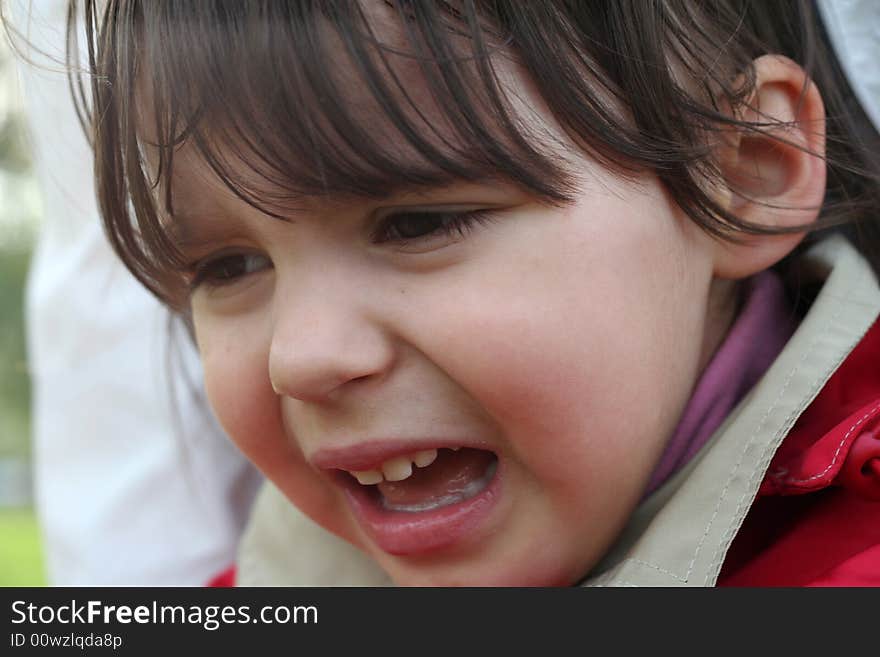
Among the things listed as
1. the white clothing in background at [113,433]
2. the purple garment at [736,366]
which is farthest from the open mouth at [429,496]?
the white clothing in background at [113,433]

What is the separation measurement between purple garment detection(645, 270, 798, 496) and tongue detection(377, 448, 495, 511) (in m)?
0.14

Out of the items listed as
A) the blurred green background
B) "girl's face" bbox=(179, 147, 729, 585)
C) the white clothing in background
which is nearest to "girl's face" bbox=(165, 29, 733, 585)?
"girl's face" bbox=(179, 147, 729, 585)

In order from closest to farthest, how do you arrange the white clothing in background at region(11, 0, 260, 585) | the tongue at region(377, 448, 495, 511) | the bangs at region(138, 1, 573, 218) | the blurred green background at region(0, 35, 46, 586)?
the bangs at region(138, 1, 573, 218) < the tongue at region(377, 448, 495, 511) < the white clothing in background at region(11, 0, 260, 585) < the blurred green background at region(0, 35, 46, 586)

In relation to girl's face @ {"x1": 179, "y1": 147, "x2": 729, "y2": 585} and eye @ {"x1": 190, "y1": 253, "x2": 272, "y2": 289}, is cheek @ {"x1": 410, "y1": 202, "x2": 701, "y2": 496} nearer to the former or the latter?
girl's face @ {"x1": 179, "y1": 147, "x2": 729, "y2": 585}

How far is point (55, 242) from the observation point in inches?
50.3

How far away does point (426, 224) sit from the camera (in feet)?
2.35

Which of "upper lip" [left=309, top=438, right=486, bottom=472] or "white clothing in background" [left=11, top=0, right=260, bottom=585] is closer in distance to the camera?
"upper lip" [left=309, top=438, right=486, bottom=472]

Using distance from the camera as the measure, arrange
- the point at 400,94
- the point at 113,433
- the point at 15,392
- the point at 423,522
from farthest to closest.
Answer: the point at 15,392, the point at 113,433, the point at 423,522, the point at 400,94

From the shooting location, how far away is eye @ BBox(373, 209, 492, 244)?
706mm

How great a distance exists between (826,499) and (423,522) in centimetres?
29

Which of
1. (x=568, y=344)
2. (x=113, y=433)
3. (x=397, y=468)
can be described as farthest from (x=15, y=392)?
(x=568, y=344)

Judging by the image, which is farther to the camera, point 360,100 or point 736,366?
point 736,366

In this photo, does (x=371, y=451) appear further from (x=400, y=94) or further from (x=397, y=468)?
(x=400, y=94)
